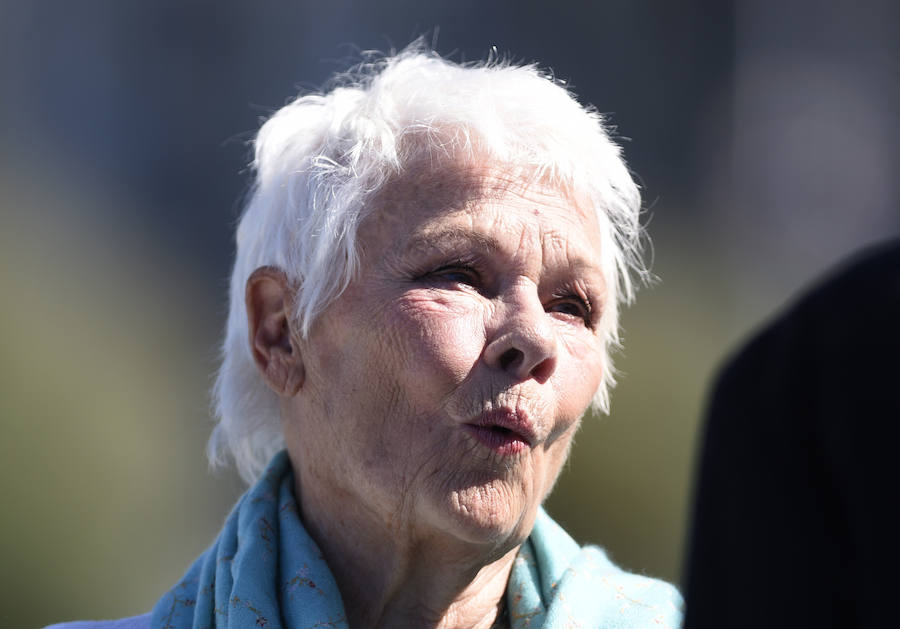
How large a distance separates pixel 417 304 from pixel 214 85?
7.55 meters

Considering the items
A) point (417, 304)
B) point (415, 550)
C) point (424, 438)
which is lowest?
point (415, 550)

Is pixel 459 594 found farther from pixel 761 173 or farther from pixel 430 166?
pixel 761 173

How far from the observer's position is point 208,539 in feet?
24.8

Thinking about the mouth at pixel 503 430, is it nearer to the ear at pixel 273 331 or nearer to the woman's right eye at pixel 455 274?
the woman's right eye at pixel 455 274

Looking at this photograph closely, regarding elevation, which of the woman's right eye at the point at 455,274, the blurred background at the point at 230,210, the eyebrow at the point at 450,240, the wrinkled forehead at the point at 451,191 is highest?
the wrinkled forehead at the point at 451,191

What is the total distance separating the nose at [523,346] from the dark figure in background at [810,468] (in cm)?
107

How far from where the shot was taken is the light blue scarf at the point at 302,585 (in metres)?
2.21

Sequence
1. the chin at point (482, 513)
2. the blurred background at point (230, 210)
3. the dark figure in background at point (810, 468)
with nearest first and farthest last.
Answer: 1. the dark figure in background at point (810, 468)
2. the chin at point (482, 513)
3. the blurred background at point (230, 210)

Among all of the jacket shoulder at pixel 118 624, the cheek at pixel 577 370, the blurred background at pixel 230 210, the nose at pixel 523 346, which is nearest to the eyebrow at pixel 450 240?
the nose at pixel 523 346

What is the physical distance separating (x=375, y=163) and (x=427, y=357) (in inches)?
18.0

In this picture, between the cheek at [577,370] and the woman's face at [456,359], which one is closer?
the woman's face at [456,359]

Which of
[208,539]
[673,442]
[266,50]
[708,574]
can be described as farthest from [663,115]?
[708,574]

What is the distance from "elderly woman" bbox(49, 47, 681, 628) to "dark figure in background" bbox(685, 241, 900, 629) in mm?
1100

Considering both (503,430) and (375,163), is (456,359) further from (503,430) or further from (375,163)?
(375,163)
